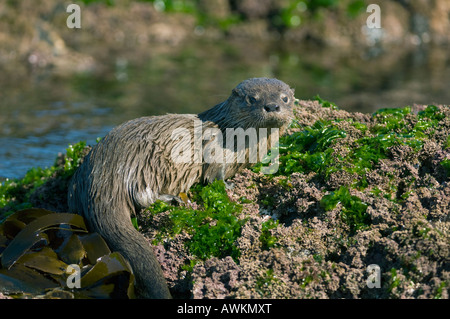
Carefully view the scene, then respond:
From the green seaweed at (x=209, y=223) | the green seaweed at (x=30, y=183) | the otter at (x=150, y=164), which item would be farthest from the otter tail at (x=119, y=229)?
the green seaweed at (x=30, y=183)

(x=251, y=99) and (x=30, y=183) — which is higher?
(x=251, y=99)

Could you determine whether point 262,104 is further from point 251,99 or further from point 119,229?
point 119,229

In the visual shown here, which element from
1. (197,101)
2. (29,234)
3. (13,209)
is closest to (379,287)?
(29,234)

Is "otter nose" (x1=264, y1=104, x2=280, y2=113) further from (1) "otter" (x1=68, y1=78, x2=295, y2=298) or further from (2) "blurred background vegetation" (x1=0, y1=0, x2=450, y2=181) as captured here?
(2) "blurred background vegetation" (x1=0, y1=0, x2=450, y2=181)

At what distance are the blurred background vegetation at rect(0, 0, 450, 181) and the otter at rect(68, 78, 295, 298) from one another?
3.32 m

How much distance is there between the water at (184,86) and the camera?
10.8m

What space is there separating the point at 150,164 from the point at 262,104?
1.21 meters

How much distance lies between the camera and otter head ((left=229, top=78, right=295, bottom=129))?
18.1 feet

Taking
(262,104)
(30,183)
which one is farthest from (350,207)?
(30,183)

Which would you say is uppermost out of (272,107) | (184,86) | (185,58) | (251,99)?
(185,58)

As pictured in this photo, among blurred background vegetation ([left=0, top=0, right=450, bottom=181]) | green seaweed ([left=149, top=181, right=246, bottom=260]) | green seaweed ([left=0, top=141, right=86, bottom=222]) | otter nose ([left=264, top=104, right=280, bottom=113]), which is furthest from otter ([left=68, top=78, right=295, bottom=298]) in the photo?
blurred background vegetation ([left=0, top=0, right=450, bottom=181])

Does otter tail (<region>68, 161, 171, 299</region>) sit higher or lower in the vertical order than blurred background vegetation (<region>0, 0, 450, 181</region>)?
lower

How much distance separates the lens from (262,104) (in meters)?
5.57
